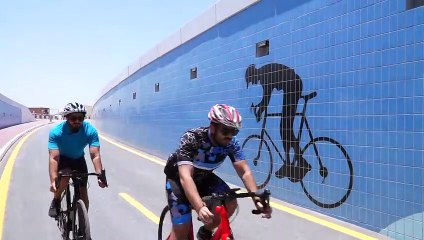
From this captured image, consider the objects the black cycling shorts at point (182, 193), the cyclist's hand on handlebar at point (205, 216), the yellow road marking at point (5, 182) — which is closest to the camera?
the cyclist's hand on handlebar at point (205, 216)

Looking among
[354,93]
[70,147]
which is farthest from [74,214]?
[354,93]

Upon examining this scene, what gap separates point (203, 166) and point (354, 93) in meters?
3.55

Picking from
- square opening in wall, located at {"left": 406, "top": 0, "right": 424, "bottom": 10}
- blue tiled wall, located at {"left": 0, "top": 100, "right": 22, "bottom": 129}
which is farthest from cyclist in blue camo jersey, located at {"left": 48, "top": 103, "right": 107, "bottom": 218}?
blue tiled wall, located at {"left": 0, "top": 100, "right": 22, "bottom": 129}

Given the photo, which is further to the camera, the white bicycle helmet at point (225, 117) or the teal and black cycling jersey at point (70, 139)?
the teal and black cycling jersey at point (70, 139)

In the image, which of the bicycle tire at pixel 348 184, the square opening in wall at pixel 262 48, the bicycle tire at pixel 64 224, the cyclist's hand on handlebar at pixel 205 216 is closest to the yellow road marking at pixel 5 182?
the bicycle tire at pixel 64 224

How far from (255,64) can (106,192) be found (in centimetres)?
441

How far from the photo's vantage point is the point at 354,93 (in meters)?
6.40

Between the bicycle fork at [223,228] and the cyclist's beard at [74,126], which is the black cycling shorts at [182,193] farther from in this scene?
the cyclist's beard at [74,126]

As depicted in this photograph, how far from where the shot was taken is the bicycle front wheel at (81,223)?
15.6 feet

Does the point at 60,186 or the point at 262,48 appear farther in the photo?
the point at 262,48

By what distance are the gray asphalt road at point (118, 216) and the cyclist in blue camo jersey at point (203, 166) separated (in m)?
2.52

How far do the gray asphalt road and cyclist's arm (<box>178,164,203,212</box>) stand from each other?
2.91 m

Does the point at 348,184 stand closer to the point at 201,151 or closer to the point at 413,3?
the point at 413,3

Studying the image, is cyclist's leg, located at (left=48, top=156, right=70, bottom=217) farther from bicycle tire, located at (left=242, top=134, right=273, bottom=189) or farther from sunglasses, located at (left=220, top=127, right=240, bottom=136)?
bicycle tire, located at (left=242, top=134, right=273, bottom=189)
